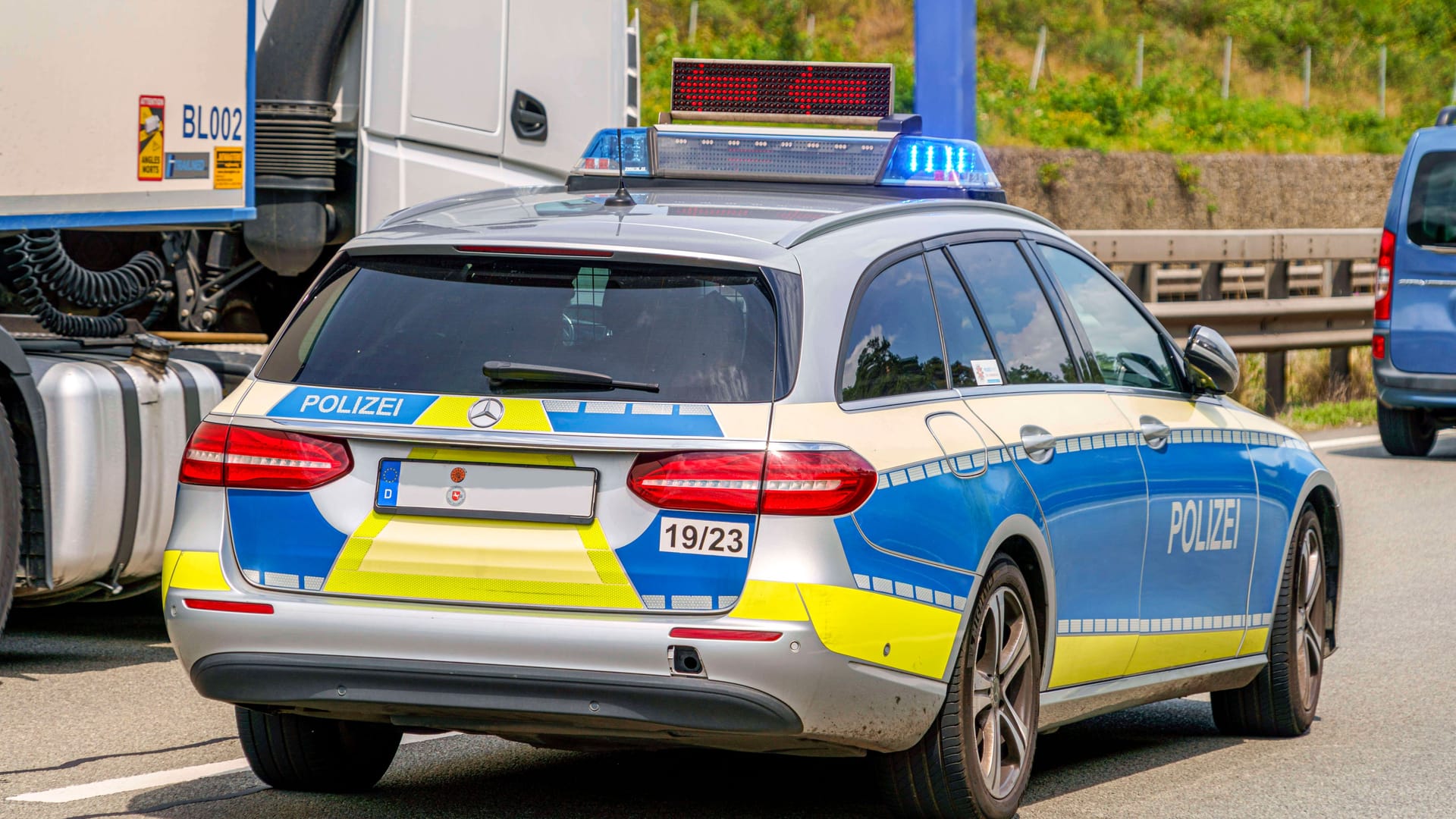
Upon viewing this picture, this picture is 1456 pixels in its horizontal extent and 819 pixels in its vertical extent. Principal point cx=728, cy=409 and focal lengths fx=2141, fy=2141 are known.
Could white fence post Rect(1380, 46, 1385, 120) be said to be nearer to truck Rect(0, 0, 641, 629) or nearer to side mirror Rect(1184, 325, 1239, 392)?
truck Rect(0, 0, 641, 629)

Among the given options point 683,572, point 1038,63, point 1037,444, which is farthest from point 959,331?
point 1038,63

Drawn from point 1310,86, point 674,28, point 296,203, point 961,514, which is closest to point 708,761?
point 961,514

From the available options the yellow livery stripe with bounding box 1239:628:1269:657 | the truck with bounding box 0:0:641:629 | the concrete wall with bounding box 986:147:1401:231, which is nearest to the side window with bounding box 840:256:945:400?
the yellow livery stripe with bounding box 1239:628:1269:657

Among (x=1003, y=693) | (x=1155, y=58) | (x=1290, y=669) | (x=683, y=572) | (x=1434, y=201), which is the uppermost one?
(x=1155, y=58)

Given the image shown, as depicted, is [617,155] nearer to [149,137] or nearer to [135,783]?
[135,783]

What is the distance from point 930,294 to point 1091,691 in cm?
123

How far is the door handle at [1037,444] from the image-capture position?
5.25 m

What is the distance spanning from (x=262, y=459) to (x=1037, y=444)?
1884 millimetres

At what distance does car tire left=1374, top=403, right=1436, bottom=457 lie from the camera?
14.4 meters

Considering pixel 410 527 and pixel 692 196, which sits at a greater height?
pixel 692 196

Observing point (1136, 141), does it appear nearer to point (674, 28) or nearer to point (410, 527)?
point (674, 28)

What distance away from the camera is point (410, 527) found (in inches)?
178

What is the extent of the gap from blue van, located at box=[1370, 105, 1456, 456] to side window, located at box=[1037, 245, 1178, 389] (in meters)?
8.34

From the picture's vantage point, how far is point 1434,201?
13984 millimetres
